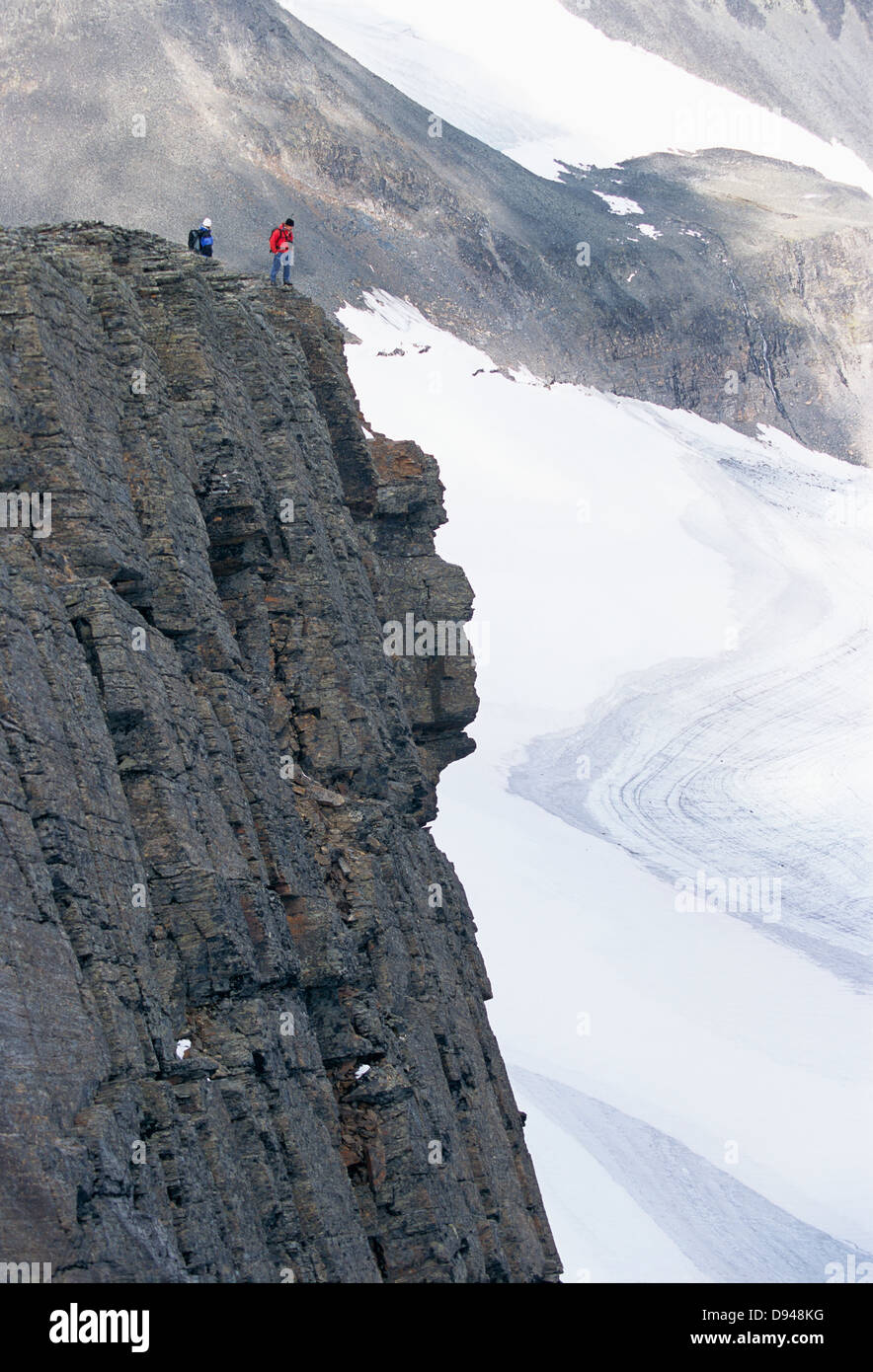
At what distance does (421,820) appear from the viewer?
26719 millimetres

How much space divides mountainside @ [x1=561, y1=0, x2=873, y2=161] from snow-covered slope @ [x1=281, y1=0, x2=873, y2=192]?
2209mm

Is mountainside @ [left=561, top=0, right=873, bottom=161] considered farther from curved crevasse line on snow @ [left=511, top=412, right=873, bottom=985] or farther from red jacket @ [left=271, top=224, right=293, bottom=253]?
red jacket @ [left=271, top=224, right=293, bottom=253]

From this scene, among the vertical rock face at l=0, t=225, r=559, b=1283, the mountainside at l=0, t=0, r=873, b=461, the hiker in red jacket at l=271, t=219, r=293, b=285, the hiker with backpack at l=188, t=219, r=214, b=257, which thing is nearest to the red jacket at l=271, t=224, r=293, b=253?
the hiker in red jacket at l=271, t=219, r=293, b=285

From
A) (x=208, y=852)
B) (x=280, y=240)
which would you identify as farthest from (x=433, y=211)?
(x=208, y=852)

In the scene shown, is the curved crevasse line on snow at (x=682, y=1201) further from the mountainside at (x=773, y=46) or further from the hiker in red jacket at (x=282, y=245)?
the mountainside at (x=773, y=46)

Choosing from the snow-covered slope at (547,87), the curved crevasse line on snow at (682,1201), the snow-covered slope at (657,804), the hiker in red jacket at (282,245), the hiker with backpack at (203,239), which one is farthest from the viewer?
the snow-covered slope at (547,87)

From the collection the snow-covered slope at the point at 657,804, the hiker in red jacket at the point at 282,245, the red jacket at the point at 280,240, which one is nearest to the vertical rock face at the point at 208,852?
the hiker in red jacket at the point at 282,245

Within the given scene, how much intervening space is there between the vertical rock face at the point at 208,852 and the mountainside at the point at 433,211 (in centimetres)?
5040

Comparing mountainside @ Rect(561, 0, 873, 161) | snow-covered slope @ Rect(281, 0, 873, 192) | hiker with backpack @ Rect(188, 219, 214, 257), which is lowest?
hiker with backpack @ Rect(188, 219, 214, 257)

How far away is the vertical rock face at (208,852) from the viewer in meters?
12.7

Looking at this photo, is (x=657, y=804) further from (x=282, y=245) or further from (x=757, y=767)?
(x=282, y=245)

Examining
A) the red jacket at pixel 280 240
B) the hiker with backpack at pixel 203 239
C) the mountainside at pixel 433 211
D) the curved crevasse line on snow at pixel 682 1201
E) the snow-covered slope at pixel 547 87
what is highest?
the snow-covered slope at pixel 547 87

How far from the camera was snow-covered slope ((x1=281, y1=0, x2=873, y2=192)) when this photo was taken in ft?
412

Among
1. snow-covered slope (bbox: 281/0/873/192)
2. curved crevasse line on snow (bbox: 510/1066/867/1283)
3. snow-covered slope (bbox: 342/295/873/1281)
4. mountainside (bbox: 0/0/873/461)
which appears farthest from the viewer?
snow-covered slope (bbox: 281/0/873/192)
